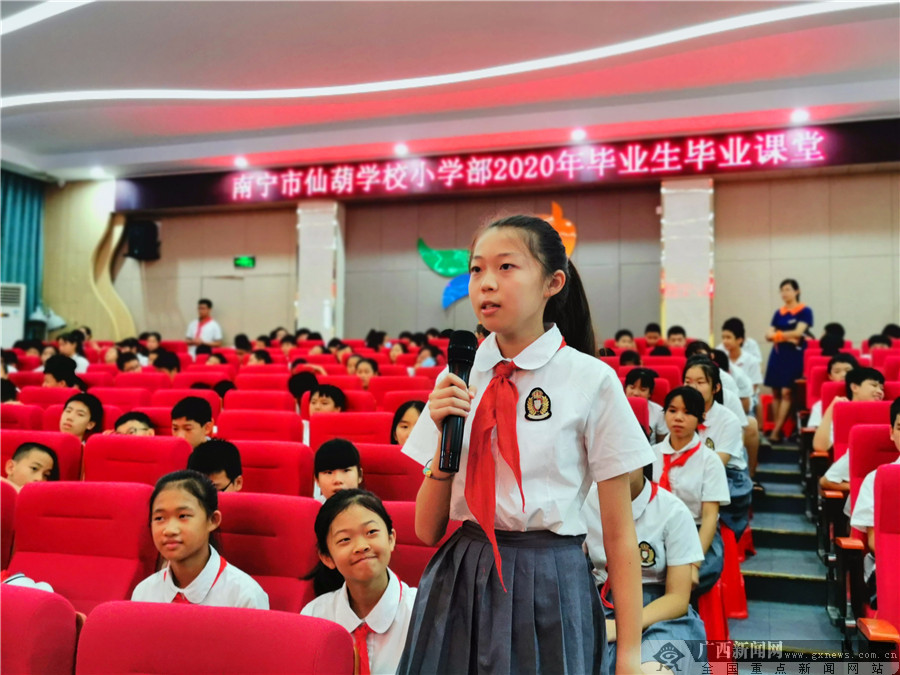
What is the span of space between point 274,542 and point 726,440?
2.38m

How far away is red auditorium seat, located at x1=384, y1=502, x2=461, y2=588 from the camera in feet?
7.57

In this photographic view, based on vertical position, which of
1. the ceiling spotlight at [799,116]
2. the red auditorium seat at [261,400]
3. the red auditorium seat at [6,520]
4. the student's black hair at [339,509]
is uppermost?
the ceiling spotlight at [799,116]

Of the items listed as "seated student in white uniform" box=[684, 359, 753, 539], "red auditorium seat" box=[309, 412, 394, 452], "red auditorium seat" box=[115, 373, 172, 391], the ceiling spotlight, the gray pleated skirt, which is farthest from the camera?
the ceiling spotlight

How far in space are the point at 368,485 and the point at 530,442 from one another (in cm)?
192

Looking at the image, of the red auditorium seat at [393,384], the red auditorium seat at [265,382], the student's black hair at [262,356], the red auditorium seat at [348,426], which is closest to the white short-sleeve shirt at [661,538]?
the red auditorium seat at [348,426]

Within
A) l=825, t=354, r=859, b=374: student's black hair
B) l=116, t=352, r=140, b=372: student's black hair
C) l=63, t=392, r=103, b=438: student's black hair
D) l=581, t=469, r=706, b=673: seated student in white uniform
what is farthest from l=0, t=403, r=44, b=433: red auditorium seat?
l=825, t=354, r=859, b=374: student's black hair

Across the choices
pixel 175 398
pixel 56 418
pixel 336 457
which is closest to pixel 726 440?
pixel 336 457

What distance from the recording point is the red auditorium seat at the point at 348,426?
143 inches

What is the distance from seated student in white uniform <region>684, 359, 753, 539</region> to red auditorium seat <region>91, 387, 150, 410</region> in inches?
131

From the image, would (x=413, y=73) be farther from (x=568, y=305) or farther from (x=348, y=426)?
(x=568, y=305)

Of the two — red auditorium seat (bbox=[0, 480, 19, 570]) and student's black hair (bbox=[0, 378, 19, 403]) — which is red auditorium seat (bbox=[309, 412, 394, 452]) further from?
student's black hair (bbox=[0, 378, 19, 403])

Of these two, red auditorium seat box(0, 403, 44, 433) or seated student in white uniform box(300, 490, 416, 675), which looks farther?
red auditorium seat box(0, 403, 44, 433)

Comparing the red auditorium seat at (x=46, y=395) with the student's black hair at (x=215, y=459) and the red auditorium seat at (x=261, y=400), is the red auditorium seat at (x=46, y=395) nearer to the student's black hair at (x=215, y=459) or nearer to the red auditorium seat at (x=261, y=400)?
the red auditorium seat at (x=261, y=400)

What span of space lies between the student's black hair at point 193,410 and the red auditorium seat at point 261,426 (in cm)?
9
